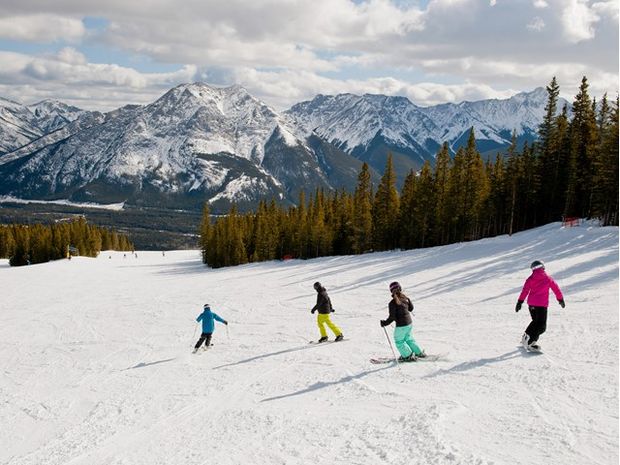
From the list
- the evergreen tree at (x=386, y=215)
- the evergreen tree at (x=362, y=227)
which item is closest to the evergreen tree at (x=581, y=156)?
the evergreen tree at (x=386, y=215)

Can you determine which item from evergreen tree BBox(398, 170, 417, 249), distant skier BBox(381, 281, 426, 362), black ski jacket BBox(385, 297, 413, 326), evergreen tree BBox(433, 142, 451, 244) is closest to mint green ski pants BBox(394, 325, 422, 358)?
distant skier BBox(381, 281, 426, 362)

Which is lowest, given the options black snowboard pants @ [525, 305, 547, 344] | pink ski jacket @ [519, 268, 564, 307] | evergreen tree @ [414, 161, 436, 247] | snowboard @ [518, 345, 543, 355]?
snowboard @ [518, 345, 543, 355]

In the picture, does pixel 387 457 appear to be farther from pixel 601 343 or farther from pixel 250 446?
pixel 601 343

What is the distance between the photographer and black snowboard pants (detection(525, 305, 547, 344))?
44.0 ft

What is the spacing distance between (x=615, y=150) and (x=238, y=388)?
42.5m

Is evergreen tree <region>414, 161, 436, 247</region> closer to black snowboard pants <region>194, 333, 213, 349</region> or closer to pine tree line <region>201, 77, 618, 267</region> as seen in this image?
pine tree line <region>201, 77, 618, 267</region>

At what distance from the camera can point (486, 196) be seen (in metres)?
59.7

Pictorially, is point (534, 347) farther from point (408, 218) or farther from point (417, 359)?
point (408, 218)

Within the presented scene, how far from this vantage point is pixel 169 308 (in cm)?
3038

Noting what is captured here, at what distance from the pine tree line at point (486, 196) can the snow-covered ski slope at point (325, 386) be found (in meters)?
26.4

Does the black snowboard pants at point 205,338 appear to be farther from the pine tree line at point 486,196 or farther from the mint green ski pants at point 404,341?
the pine tree line at point 486,196

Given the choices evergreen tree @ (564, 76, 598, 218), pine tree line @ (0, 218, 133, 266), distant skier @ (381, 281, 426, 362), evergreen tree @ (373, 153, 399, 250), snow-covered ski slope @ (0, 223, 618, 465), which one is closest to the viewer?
snow-covered ski slope @ (0, 223, 618, 465)

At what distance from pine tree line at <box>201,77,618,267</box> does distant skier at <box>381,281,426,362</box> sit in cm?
3759

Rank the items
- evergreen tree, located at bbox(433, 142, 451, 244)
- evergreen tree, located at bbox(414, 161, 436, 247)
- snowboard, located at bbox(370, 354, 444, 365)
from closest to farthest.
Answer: snowboard, located at bbox(370, 354, 444, 365) < evergreen tree, located at bbox(433, 142, 451, 244) < evergreen tree, located at bbox(414, 161, 436, 247)
